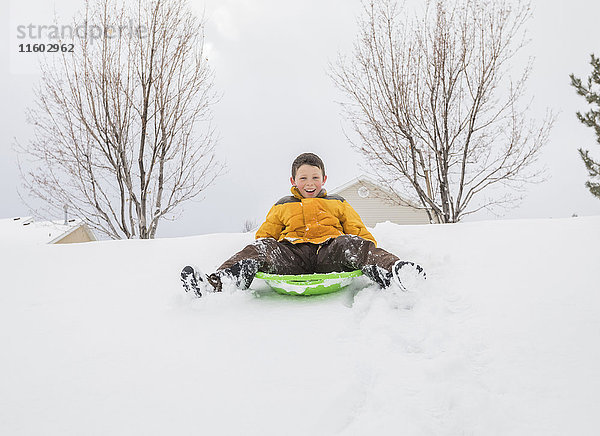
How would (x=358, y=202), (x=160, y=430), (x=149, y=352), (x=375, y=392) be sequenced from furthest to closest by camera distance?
(x=358, y=202) < (x=149, y=352) < (x=375, y=392) < (x=160, y=430)

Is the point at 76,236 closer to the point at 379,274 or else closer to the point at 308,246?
the point at 308,246

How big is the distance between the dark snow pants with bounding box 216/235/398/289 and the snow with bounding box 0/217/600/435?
124mm

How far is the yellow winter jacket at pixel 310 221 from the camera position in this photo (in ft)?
8.61

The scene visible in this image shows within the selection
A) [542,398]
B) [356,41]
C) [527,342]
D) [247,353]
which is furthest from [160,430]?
[356,41]

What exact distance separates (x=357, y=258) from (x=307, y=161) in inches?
37.8

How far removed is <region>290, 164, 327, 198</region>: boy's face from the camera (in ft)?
9.07

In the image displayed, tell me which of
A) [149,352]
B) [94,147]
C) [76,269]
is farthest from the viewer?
[94,147]

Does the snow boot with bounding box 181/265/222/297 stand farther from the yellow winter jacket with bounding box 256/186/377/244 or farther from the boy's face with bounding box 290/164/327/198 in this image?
the boy's face with bounding box 290/164/327/198

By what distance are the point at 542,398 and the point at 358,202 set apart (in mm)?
11673

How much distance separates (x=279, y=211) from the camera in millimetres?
2727

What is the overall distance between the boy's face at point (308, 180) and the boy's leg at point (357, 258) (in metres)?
0.44

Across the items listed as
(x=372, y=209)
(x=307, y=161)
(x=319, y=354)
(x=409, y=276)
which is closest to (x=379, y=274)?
(x=409, y=276)

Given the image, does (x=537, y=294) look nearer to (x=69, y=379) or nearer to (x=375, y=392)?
(x=375, y=392)

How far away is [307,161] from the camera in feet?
9.25
